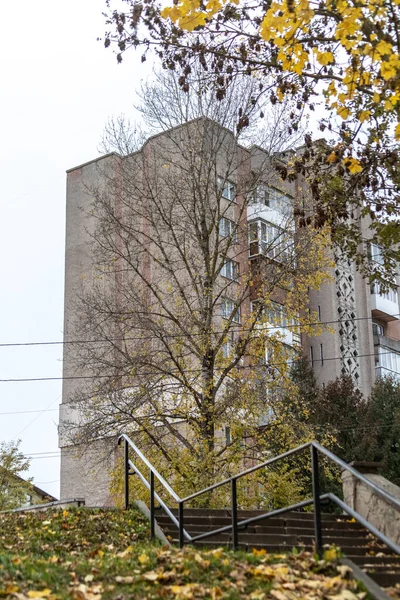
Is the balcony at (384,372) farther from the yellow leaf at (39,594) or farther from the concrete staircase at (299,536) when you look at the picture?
the yellow leaf at (39,594)

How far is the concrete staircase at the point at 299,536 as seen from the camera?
8336 mm

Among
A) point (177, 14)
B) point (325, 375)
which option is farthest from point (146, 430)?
point (325, 375)

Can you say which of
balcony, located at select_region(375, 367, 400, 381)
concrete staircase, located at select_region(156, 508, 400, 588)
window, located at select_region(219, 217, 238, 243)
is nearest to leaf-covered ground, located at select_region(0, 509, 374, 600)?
concrete staircase, located at select_region(156, 508, 400, 588)

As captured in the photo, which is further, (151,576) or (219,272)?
(219,272)

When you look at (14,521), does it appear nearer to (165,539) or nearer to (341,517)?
(165,539)

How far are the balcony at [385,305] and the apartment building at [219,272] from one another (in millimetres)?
57

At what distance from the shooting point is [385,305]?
39.4 m

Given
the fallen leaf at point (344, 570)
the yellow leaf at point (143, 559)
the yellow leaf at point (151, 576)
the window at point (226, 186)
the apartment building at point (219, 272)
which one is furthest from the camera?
the window at point (226, 186)

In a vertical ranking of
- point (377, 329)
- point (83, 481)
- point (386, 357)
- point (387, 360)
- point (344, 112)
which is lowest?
point (83, 481)

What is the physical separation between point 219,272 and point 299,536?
46.1 feet

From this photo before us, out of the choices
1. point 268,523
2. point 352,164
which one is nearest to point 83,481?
point 268,523

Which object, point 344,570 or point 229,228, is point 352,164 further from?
point 229,228

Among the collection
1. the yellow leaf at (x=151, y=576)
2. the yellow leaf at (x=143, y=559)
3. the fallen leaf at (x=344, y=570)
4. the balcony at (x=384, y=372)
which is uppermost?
the balcony at (x=384, y=372)

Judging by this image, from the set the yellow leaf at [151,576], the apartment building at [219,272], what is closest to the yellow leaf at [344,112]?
the yellow leaf at [151,576]
